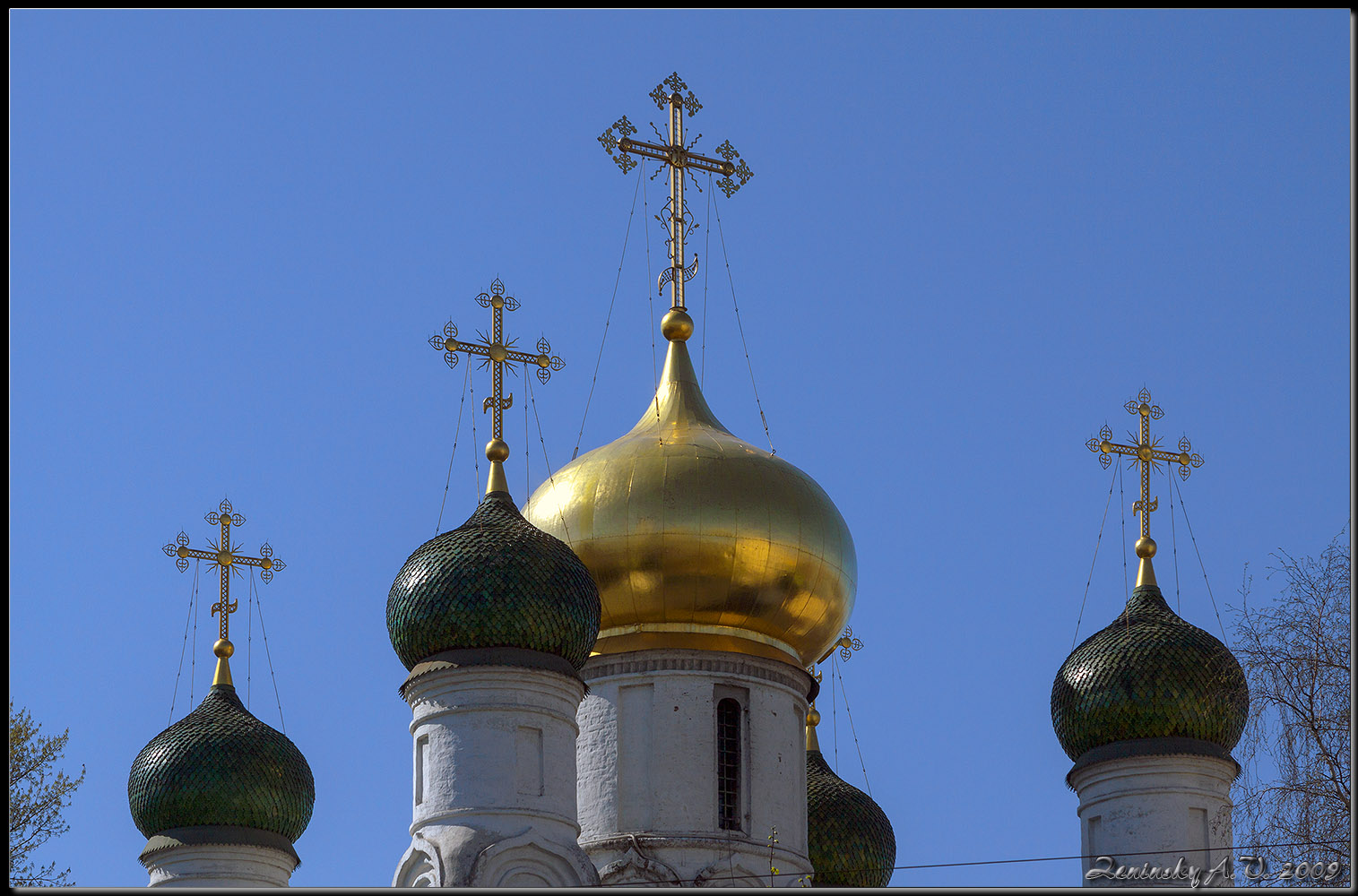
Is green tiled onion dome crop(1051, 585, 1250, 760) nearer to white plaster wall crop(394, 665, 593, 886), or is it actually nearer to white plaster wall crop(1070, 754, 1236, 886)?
white plaster wall crop(1070, 754, 1236, 886)

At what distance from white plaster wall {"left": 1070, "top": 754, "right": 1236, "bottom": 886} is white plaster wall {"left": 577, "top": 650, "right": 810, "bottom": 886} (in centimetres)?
223

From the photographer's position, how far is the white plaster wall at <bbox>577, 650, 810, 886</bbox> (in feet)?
59.8

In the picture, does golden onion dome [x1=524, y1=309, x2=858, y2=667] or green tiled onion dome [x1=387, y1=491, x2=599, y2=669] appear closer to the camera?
green tiled onion dome [x1=387, y1=491, x2=599, y2=669]

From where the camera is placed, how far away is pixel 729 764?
Result: 18.8 metres

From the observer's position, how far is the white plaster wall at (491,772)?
658 inches

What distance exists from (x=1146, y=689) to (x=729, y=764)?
122 inches

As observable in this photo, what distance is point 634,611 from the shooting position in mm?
18891

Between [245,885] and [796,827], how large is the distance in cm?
420

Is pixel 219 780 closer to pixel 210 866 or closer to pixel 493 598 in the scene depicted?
pixel 210 866

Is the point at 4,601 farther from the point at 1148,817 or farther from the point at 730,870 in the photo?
the point at 1148,817

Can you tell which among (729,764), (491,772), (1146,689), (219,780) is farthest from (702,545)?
(219,780)

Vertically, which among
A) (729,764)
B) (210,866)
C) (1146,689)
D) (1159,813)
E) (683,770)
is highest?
(1146,689)

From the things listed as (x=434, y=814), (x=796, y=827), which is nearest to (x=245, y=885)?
(x=434, y=814)

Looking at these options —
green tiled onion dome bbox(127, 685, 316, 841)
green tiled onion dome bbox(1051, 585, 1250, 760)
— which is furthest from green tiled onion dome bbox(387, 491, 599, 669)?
green tiled onion dome bbox(1051, 585, 1250, 760)
